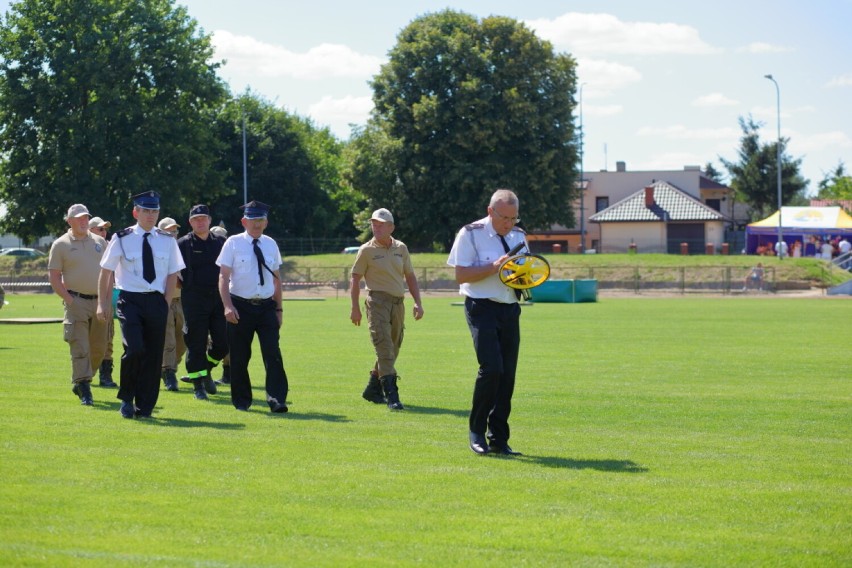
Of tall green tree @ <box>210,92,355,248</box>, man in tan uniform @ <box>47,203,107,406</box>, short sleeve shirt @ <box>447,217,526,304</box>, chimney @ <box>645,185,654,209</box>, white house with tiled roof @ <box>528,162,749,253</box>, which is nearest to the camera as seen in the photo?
short sleeve shirt @ <box>447,217,526,304</box>

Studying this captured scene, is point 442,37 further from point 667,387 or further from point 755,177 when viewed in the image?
point 667,387

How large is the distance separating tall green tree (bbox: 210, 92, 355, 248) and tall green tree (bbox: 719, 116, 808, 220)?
31.7 meters

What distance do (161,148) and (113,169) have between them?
2674 millimetres

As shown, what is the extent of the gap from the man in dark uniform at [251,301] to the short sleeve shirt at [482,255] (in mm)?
3172

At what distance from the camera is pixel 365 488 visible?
7.41 meters

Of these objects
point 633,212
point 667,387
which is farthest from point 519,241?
point 633,212

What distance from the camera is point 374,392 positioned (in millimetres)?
12664

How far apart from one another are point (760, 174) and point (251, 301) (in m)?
81.8

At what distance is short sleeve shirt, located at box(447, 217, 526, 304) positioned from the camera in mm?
9086

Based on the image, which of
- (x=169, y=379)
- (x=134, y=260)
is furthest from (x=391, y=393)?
(x=169, y=379)

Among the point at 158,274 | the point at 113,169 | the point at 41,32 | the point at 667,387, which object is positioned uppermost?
the point at 41,32

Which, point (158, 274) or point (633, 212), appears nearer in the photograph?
point (158, 274)

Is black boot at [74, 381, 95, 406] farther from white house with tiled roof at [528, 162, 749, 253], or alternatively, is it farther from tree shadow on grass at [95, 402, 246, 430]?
white house with tiled roof at [528, 162, 749, 253]

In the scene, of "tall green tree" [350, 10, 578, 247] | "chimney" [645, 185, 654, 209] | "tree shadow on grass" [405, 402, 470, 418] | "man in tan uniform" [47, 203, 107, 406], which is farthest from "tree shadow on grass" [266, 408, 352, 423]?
"chimney" [645, 185, 654, 209]
